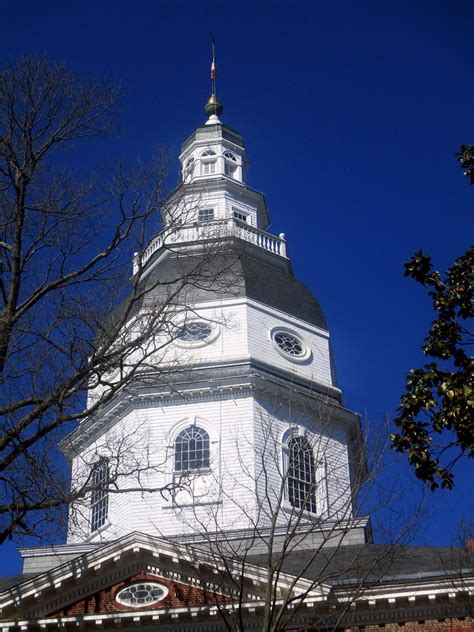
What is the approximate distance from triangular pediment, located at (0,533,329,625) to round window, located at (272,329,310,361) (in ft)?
37.6

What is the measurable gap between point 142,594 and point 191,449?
835 cm

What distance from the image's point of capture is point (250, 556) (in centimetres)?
2341

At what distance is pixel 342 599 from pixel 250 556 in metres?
5.00

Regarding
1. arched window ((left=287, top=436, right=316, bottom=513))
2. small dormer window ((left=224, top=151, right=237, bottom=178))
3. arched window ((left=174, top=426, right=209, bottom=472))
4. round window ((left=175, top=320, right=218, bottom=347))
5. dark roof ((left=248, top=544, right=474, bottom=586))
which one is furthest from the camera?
small dormer window ((left=224, top=151, right=237, bottom=178))

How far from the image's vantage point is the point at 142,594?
1992 cm

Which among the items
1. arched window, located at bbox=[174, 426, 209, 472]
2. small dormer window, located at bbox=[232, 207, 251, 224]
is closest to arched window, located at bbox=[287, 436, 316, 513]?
arched window, located at bbox=[174, 426, 209, 472]

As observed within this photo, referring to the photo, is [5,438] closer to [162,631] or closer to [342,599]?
[162,631]

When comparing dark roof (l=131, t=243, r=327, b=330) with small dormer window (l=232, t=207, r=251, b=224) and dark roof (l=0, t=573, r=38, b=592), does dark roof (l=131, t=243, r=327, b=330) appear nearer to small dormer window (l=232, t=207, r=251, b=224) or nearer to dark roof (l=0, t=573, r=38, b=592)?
small dormer window (l=232, t=207, r=251, b=224)

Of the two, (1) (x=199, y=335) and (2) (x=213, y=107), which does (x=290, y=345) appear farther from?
(2) (x=213, y=107)

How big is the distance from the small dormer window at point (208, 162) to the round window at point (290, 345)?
11711 mm

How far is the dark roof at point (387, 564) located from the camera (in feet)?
60.1

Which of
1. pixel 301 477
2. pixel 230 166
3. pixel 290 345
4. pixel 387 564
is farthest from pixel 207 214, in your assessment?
pixel 387 564

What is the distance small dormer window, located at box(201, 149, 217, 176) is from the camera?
40562 millimetres

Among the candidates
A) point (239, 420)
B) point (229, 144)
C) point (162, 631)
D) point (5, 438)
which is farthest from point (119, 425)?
point (229, 144)
